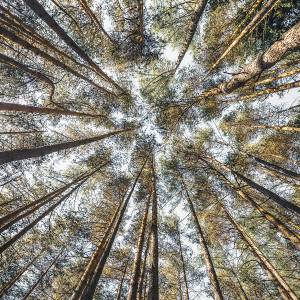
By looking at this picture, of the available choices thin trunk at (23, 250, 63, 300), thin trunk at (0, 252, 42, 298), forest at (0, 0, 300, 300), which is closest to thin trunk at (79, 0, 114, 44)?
forest at (0, 0, 300, 300)

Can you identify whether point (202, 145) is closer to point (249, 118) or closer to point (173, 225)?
point (249, 118)

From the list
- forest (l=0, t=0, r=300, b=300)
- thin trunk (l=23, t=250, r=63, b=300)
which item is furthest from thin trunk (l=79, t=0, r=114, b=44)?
thin trunk (l=23, t=250, r=63, b=300)

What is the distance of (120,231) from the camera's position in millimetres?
13211

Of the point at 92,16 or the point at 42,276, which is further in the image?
the point at 42,276

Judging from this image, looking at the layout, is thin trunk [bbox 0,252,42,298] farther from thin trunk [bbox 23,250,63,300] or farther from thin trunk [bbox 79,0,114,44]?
thin trunk [bbox 79,0,114,44]

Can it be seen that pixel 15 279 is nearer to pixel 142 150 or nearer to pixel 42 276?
pixel 42 276

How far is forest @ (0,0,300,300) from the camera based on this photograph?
1030cm

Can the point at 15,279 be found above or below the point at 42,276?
below

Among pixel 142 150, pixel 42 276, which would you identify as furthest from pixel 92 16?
pixel 42 276

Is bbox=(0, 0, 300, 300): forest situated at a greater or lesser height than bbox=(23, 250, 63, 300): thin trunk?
greater

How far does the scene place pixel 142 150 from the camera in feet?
49.2

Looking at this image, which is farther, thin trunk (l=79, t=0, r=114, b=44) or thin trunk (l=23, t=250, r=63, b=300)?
thin trunk (l=23, t=250, r=63, b=300)

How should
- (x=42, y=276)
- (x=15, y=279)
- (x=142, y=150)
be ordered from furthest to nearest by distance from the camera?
(x=142, y=150) → (x=42, y=276) → (x=15, y=279)

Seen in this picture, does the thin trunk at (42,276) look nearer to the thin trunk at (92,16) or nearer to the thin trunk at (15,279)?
the thin trunk at (15,279)
